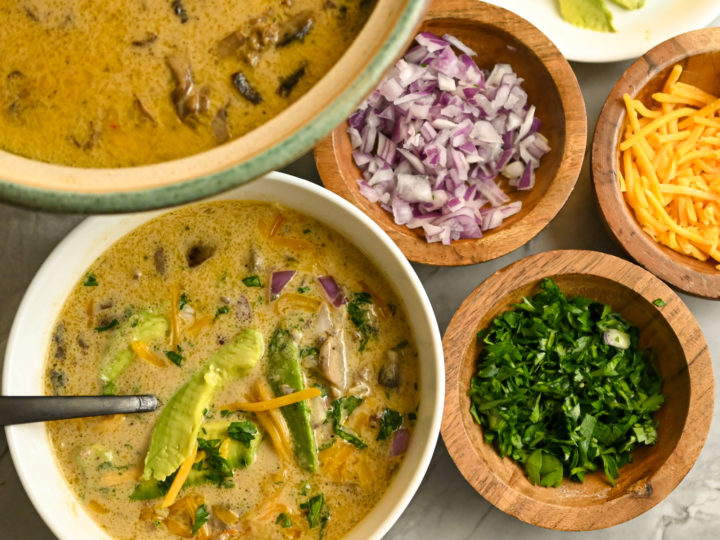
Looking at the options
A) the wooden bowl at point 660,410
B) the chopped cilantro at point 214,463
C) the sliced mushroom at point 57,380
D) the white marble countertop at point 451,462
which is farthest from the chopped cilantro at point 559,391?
the sliced mushroom at point 57,380

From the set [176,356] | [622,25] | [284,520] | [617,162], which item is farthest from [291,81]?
[622,25]

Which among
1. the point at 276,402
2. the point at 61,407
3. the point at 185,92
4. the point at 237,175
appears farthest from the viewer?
the point at 276,402

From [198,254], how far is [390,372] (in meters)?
0.51

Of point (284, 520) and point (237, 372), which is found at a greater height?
point (237, 372)

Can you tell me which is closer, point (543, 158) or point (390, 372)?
point (390, 372)

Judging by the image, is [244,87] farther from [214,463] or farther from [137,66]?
[214,463]

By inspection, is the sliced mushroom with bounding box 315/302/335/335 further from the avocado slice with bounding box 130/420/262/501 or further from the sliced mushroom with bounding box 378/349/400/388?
the avocado slice with bounding box 130/420/262/501

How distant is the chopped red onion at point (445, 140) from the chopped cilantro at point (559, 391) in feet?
0.98

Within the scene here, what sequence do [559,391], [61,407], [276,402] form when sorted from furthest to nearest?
1. [559,391]
2. [276,402]
3. [61,407]

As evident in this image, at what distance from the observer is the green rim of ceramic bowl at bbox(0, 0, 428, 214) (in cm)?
82

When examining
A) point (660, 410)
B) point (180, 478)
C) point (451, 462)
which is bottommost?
point (451, 462)

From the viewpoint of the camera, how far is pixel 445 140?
1953mm

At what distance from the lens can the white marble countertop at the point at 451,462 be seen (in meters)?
1.94

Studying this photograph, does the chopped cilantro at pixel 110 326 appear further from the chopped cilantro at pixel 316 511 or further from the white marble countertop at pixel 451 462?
the chopped cilantro at pixel 316 511
